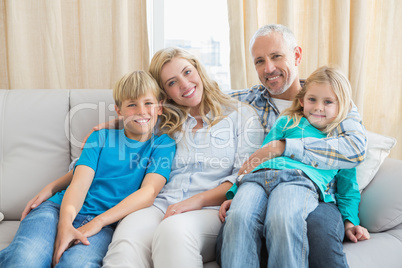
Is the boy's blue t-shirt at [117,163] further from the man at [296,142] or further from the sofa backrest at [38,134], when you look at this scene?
the man at [296,142]

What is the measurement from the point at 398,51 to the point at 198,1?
4.34 feet

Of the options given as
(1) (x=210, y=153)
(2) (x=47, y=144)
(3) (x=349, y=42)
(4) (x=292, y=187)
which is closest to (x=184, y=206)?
(1) (x=210, y=153)

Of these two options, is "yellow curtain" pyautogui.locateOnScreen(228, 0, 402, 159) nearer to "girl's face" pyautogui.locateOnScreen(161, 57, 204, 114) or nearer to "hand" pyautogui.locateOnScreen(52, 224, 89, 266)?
"girl's face" pyautogui.locateOnScreen(161, 57, 204, 114)

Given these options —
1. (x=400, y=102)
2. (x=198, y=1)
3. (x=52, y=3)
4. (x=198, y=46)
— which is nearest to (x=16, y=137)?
(x=52, y=3)

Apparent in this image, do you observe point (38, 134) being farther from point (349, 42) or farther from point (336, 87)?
point (349, 42)

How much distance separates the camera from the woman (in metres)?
1.28

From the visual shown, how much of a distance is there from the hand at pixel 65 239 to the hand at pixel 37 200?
24 centimetres

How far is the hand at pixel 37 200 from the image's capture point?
1.41 m

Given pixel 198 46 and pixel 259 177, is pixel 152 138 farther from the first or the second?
pixel 198 46

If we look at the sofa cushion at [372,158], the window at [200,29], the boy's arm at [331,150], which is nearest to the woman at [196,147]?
the boy's arm at [331,150]

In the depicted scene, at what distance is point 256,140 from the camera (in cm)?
160

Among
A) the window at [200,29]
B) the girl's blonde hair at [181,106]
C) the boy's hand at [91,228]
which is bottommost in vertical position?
the boy's hand at [91,228]

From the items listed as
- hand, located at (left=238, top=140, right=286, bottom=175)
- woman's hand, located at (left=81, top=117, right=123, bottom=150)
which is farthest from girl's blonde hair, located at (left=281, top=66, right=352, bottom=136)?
woman's hand, located at (left=81, top=117, right=123, bottom=150)

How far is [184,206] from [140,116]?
16.4 inches
